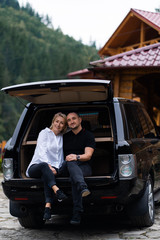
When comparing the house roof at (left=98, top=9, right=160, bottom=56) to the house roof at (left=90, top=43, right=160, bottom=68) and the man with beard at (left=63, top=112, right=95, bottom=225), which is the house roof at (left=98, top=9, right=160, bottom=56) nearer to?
the house roof at (left=90, top=43, right=160, bottom=68)

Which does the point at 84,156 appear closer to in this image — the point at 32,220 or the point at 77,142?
the point at 77,142

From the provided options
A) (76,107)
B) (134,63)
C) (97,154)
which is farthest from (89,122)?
(134,63)

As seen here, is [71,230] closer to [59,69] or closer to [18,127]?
[18,127]

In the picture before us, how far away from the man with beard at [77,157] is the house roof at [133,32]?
1658 cm

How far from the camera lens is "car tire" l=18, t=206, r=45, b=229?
19.5 ft

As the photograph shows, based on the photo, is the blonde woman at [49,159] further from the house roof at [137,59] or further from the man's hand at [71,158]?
the house roof at [137,59]

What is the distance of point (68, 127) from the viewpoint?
19.9 feet

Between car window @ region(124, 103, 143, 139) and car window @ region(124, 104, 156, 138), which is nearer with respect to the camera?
car window @ region(124, 103, 143, 139)

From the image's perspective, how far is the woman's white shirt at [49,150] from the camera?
5.46 metres

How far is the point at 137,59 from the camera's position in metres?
13.1

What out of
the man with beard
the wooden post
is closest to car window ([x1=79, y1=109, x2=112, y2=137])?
the man with beard

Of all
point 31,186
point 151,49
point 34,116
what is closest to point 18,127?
point 34,116

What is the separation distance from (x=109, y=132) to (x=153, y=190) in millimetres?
1033

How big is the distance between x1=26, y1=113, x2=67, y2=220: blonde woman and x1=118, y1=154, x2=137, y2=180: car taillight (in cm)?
73
